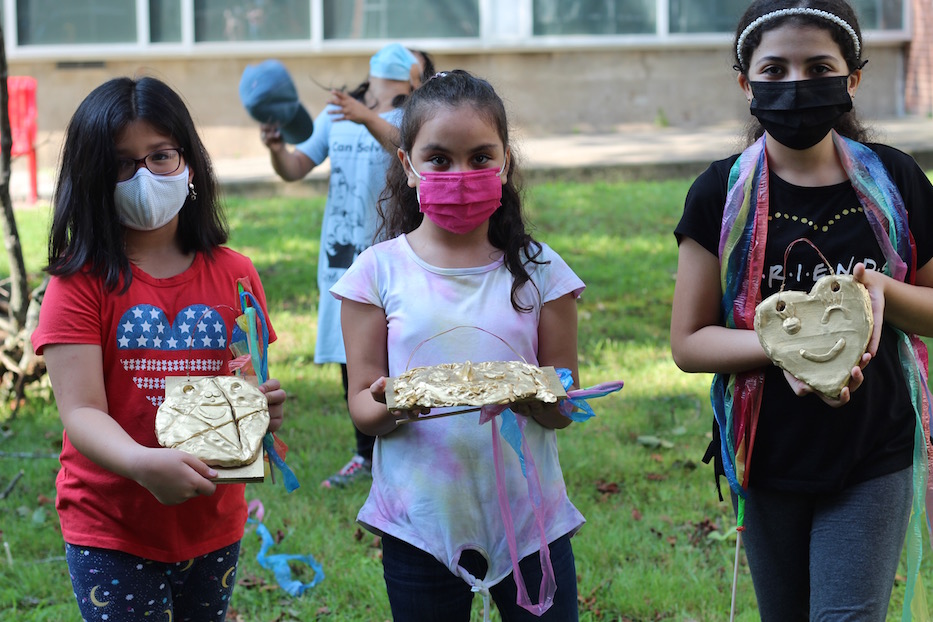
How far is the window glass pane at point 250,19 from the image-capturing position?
1402 cm

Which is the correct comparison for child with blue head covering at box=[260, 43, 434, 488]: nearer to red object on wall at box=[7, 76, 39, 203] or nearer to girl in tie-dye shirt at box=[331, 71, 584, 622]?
girl in tie-dye shirt at box=[331, 71, 584, 622]

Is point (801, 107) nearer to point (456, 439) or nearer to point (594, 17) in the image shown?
point (456, 439)

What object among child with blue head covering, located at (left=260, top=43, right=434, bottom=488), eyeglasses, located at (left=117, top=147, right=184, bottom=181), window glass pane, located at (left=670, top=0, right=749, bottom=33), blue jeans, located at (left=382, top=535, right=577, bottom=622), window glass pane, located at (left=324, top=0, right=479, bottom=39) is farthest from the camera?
window glass pane, located at (left=670, top=0, right=749, bottom=33)

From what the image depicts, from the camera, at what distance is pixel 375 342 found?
244 cm

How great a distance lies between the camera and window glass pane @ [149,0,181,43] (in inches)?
553

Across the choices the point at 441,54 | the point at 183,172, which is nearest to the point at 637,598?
the point at 183,172

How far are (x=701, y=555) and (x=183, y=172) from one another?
2.45 meters

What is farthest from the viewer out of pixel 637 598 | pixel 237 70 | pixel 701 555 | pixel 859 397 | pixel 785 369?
pixel 237 70

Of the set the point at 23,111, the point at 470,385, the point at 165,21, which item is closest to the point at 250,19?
the point at 165,21

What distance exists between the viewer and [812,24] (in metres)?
2.37

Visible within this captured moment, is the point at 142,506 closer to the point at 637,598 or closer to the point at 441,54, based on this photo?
the point at 637,598

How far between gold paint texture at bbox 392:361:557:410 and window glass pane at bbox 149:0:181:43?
42.3 ft

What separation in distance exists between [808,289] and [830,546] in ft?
1.81

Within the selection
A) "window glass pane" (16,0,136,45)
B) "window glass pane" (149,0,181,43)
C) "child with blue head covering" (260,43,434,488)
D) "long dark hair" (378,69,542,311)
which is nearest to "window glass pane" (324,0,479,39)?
"window glass pane" (149,0,181,43)
